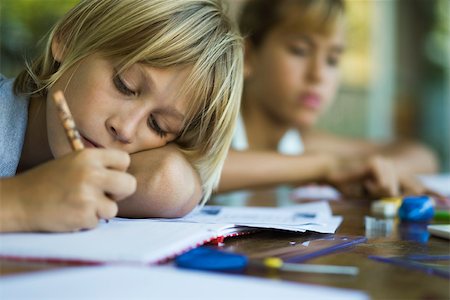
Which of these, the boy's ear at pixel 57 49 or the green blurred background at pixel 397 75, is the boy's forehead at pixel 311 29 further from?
the green blurred background at pixel 397 75

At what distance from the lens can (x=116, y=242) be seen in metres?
0.51

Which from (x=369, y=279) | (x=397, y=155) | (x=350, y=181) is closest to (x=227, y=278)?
(x=369, y=279)

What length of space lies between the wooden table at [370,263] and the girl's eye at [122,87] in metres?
0.22

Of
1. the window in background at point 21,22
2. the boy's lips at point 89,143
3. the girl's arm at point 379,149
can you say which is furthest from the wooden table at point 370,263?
the window in background at point 21,22

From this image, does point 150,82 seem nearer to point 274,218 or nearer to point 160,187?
point 160,187

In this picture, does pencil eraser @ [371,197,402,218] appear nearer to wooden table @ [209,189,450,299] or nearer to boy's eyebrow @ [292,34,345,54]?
wooden table @ [209,189,450,299]

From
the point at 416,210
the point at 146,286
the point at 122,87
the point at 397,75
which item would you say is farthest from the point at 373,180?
the point at 397,75

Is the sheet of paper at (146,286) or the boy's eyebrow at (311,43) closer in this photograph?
the sheet of paper at (146,286)

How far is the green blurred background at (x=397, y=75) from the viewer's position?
405 centimetres

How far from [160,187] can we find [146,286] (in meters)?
0.34

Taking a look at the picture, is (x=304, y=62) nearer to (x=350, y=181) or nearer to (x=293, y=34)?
(x=293, y=34)

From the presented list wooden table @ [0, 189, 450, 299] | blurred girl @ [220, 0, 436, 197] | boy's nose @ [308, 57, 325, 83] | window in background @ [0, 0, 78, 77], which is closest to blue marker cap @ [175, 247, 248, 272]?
wooden table @ [0, 189, 450, 299]

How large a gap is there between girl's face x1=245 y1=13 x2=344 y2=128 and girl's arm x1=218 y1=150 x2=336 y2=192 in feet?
1.15

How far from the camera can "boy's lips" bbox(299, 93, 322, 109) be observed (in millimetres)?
1687
